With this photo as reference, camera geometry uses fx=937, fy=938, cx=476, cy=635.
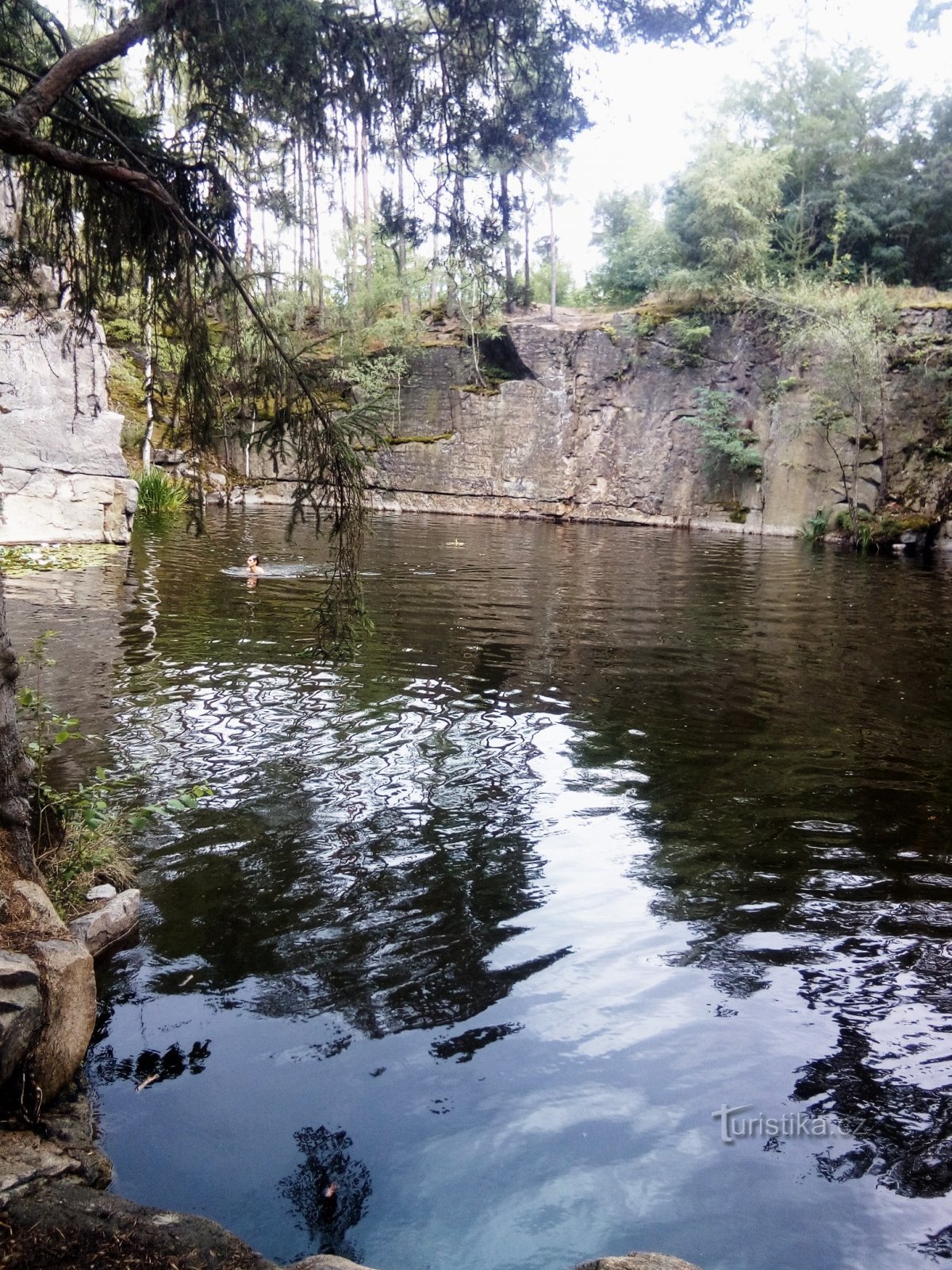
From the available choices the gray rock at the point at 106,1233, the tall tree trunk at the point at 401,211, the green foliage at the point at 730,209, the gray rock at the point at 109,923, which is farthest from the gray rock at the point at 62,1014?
the green foliage at the point at 730,209

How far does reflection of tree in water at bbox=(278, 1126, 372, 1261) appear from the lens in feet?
10.3

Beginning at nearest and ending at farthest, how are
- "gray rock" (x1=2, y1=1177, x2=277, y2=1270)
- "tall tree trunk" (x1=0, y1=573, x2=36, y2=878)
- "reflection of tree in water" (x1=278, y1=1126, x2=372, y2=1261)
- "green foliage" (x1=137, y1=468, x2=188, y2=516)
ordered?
1. "gray rock" (x1=2, y1=1177, x2=277, y2=1270)
2. "reflection of tree in water" (x1=278, y1=1126, x2=372, y2=1261)
3. "tall tree trunk" (x1=0, y1=573, x2=36, y2=878)
4. "green foliage" (x1=137, y1=468, x2=188, y2=516)

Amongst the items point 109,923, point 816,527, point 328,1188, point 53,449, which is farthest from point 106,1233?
point 816,527

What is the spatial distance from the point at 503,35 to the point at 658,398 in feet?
110

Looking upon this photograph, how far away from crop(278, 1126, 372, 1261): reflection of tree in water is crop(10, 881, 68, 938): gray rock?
124 centimetres

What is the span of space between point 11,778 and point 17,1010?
1.27 m

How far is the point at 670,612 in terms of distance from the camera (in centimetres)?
1562

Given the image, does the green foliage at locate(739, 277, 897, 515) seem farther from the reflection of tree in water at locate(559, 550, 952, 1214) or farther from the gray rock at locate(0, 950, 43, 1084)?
the gray rock at locate(0, 950, 43, 1084)

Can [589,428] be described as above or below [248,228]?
above

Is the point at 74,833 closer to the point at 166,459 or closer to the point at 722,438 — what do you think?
the point at 166,459

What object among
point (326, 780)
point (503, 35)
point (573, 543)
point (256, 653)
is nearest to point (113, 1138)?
point (326, 780)

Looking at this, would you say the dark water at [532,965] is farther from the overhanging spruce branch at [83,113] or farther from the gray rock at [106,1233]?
the overhanging spruce branch at [83,113]

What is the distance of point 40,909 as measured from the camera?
3785 millimetres

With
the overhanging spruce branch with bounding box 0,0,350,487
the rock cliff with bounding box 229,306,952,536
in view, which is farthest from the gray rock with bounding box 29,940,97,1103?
the rock cliff with bounding box 229,306,952,536
